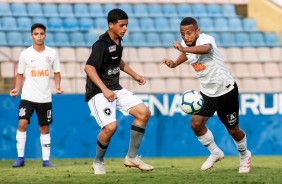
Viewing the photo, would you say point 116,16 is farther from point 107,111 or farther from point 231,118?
point 231,118

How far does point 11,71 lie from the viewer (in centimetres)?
1562

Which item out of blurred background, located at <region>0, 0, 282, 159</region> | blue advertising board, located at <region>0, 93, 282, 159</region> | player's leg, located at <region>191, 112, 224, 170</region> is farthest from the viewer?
blurred background, located at <region>0, 0, 282, 159</region>

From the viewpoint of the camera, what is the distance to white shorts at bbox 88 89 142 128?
9242mm

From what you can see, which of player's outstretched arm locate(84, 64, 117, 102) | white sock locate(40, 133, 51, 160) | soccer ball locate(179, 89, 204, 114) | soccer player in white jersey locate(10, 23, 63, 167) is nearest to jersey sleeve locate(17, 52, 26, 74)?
soccer player in white jersey locate(10, 23, 63, 167)

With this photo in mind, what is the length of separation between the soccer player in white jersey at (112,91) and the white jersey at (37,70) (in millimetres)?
2751

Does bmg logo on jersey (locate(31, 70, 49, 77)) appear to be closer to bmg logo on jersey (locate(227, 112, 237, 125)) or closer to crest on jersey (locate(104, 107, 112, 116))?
crest on jersey (locate(104, 107, 112, 116))

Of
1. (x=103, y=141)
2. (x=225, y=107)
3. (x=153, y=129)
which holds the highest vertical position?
(x=225, y=107)

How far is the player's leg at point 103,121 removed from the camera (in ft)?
30.2

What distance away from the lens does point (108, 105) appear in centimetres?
930

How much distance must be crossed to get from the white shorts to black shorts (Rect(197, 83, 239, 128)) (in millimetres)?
901

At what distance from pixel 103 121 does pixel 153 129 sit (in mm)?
6404

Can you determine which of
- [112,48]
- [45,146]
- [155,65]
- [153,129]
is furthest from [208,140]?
[155,65]

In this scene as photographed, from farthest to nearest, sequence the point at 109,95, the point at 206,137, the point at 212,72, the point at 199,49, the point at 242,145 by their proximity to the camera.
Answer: the point at 206,137, the point at 242,145, the point at 212,72, the point at 199,49, the point at 109,95

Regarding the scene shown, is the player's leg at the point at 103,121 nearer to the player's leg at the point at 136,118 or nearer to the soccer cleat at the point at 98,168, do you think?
the soccer cleat at the point at 98,168
